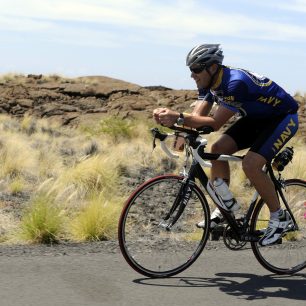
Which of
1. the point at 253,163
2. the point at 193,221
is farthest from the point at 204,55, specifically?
the point at 193,221

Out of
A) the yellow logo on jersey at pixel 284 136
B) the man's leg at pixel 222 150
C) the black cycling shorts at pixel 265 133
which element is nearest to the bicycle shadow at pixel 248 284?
the man's leg at pixel 222 150

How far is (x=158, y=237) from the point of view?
21.7 ft

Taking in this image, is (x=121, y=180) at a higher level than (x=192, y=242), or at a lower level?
lower

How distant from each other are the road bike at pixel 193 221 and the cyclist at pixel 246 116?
133 mm

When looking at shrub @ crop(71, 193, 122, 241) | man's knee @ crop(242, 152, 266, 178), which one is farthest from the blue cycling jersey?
shrub @ crop(71, 193, 122, 241)

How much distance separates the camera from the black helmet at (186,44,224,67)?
5.71m

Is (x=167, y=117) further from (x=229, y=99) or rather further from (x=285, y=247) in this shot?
(x=285, y=247)

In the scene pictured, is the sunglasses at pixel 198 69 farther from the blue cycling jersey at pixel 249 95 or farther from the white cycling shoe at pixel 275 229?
the white cycling shoe at pixel 275 229

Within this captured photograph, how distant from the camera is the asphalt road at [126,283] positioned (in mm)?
5188

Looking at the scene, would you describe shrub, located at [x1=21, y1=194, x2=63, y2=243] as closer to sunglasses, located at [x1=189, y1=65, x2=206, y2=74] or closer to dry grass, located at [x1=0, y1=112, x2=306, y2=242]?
dry grass, located at [x1=0, y1=112, x2=306, y2=242]

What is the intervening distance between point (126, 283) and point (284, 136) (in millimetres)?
1856

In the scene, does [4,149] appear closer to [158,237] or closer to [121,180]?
[121,180]

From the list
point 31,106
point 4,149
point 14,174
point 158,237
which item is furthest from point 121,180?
point 31,106

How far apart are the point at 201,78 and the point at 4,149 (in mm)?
10192
